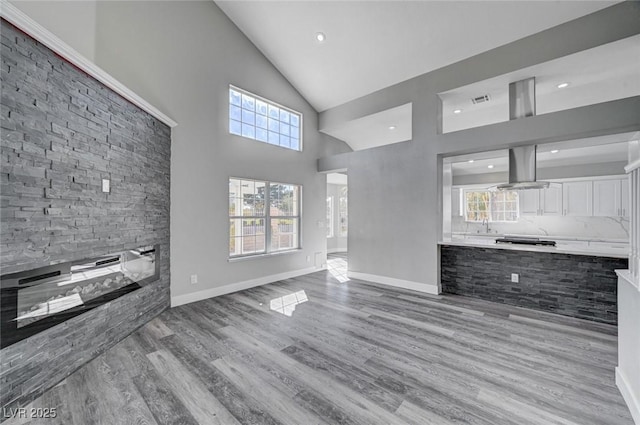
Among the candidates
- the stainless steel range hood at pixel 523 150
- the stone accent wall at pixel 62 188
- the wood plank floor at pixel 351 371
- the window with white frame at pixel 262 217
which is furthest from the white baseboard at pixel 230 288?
the stainless steel range hood at pixel 523 150

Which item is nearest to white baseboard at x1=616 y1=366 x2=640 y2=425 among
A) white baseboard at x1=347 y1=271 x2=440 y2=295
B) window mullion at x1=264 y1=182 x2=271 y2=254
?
white baseboard at x1=347 y1=271 x2=440 y2=295

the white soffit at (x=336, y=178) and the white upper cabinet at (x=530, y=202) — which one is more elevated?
the white soffit at (x=336, y=178)

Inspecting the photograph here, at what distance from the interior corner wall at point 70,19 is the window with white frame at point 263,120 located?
1.89 meters

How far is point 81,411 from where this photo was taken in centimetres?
169

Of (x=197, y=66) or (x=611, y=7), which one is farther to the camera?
(x=197, y=66)

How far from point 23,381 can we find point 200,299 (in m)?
2.14

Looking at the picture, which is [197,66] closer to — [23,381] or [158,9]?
[158,9]

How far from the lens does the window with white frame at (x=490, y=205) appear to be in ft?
22.1

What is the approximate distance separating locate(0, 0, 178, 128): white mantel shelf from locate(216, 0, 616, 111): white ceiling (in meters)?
2.57

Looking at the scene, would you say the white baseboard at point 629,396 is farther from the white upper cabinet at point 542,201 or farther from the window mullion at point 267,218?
the white upper cabinet at point 542,201

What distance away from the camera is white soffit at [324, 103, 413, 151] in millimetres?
5109

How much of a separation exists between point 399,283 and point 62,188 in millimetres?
4604

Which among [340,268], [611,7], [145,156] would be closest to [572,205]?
[611,7]

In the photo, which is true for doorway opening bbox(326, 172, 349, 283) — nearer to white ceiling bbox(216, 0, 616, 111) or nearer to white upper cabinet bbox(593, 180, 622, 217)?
white ceiling bbox(216, 0, 616, 111)
